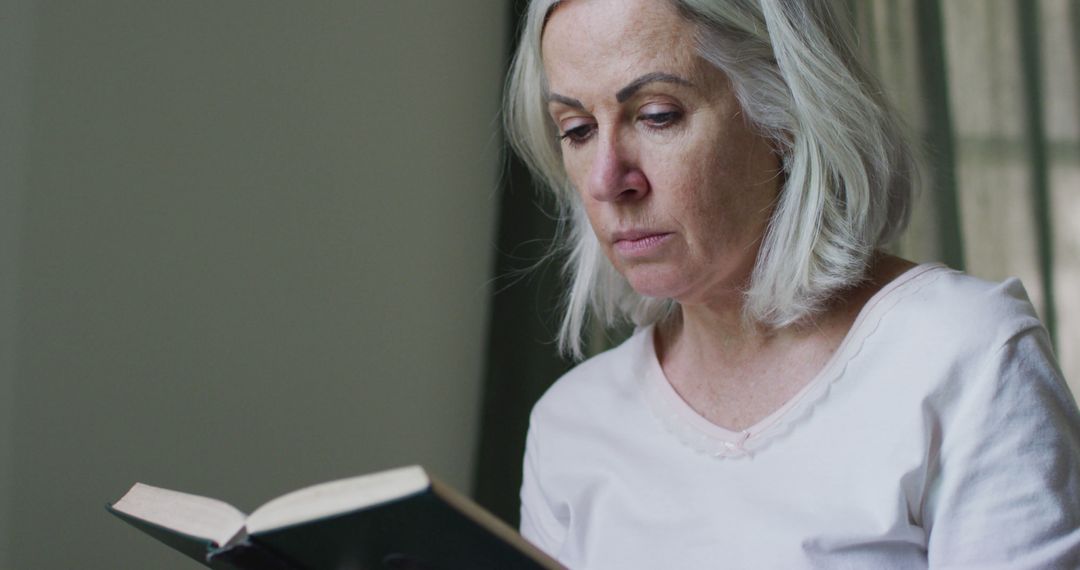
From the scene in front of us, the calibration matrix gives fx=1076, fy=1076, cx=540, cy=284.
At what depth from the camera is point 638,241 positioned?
122 cm

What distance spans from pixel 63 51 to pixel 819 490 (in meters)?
1.19

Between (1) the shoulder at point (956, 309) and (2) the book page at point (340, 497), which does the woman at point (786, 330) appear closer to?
(1) the shoulder at point (956, 309)

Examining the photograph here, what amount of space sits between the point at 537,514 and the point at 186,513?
638 millimetres

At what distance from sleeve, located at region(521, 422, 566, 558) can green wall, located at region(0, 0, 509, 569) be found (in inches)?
23.6

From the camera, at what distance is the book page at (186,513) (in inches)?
34.1

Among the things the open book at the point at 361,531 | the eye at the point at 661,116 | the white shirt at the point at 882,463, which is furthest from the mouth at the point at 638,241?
the open book at the point at 361,531

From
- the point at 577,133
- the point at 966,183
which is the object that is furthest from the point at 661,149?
the point at 966,183

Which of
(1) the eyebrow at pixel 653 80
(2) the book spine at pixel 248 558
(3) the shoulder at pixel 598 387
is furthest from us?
(3) the shoulder at pixel 598 387

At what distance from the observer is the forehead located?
3.84 ft

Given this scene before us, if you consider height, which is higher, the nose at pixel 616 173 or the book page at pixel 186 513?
the nose at pixel 616 173

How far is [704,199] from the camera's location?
1185mm

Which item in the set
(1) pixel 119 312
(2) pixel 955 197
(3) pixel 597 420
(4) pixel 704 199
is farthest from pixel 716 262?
(2) pixel 955 197

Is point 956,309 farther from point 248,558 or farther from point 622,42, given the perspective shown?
point 248,558

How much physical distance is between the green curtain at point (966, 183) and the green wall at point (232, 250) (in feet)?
0.27
